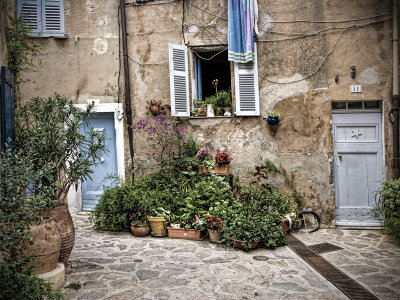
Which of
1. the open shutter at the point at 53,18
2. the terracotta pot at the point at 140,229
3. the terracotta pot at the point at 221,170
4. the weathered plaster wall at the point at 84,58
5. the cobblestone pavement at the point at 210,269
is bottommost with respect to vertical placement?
the cobblestone pavement at the point at 210,269

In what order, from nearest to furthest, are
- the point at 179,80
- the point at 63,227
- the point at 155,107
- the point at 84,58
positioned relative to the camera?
the point at 63,227 < the point at 179,80 < the point at 155,107 < the point at 84,58

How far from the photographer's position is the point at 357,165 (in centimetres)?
682

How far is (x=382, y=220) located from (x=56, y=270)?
6.01m

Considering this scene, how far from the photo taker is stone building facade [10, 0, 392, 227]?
6699mm

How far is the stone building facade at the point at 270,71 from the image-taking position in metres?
6.70

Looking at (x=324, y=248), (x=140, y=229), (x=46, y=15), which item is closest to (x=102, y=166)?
(x=140, y=229)

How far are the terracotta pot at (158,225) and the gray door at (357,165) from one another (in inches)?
140

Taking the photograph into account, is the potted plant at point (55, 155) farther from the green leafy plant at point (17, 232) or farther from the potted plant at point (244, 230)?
the potted plant at point (244, 230)

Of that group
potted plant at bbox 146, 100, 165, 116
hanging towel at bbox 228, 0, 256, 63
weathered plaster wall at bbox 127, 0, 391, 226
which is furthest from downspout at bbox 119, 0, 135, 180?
hanging towel at bbox 228, 0, 256, 63

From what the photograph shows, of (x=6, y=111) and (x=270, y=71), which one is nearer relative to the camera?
(x=6, y=111)

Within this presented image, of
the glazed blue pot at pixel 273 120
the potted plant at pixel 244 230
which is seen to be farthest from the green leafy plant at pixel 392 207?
the glazed blue pot at pixel 273 120

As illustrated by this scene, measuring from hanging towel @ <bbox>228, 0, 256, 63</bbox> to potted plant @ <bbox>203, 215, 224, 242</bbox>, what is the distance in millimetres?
3218

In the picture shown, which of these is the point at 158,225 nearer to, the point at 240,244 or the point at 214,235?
the point at 214,235

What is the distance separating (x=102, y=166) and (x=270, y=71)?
424 cm
